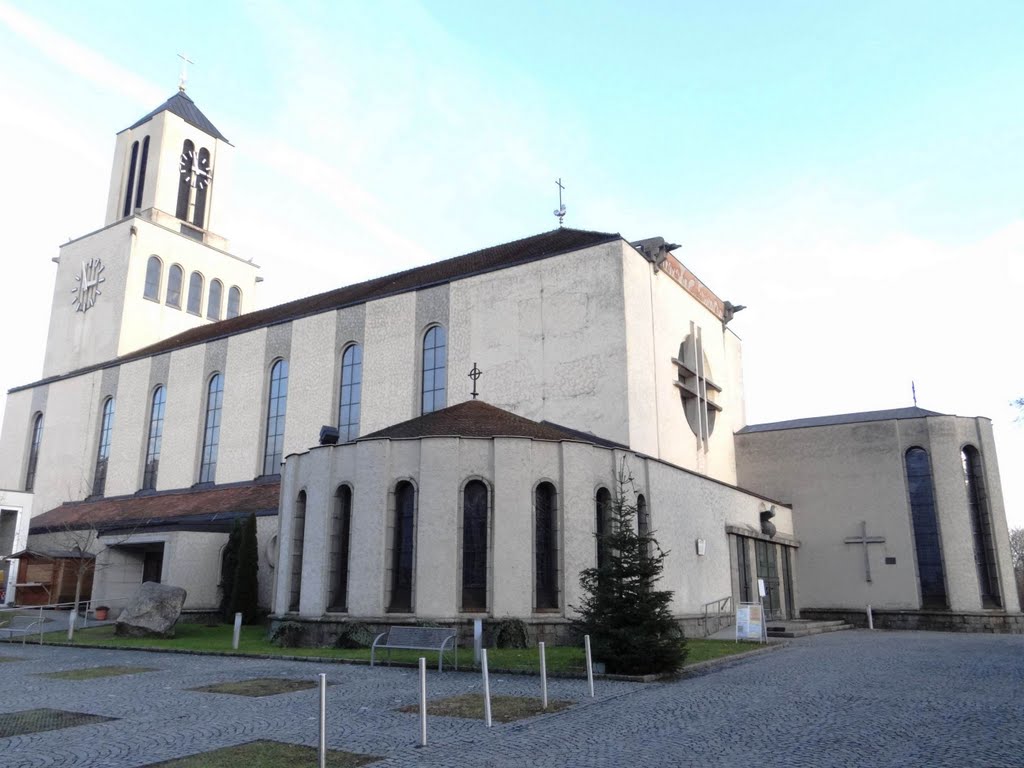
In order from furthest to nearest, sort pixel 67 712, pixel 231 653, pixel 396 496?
pixel 396 496 < pixel 231 653 < pixel 67 712

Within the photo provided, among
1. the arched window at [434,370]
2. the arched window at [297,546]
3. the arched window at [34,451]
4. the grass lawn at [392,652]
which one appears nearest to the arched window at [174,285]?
the arched window at [34,451]

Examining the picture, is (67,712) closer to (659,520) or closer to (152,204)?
(659,520)

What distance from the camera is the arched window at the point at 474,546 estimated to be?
1936 cm

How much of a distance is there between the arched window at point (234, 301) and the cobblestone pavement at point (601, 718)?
41.5 m

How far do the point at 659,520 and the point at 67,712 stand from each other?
16.2 meters

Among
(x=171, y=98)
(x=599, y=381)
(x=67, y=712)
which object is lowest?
(x=67, y=712)

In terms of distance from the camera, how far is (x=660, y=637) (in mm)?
14383

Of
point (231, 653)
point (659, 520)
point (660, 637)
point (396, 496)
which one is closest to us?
point (660, 637)

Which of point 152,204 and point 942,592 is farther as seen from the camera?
point 152,204

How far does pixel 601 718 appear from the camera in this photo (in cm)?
1047

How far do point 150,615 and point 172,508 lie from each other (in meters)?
13.7

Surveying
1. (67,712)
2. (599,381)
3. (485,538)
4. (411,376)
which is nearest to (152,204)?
(411,376)

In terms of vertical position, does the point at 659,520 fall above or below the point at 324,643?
above

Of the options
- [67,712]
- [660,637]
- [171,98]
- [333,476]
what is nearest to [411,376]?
[333,476]
